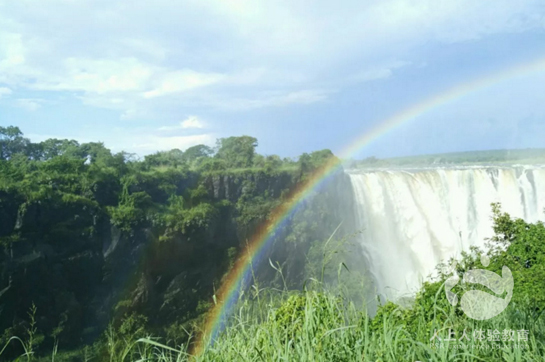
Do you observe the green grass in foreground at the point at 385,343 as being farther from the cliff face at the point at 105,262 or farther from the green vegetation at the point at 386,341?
the cliff face at the point at 105,262

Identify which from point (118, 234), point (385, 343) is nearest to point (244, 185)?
point (118, 234)

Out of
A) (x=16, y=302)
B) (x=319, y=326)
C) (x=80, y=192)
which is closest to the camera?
(x=319, y=326)

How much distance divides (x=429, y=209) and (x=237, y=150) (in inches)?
420

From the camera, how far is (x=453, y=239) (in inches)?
853

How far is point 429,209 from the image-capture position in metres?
21.5

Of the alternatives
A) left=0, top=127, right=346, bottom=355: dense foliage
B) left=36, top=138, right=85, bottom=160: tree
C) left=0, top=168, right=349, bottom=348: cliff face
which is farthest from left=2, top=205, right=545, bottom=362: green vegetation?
left=36, top=138, right=85, bottom=160: tree

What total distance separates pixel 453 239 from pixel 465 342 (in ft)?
70.4

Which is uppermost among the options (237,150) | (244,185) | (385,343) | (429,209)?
(237,150)

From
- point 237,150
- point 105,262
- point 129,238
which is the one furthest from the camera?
point 237,150

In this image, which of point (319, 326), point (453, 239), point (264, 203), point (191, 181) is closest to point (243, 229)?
point (264, 203)

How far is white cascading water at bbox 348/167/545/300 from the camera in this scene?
19.7 m

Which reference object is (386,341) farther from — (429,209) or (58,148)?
(58,148)

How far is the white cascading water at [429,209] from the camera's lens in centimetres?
1972

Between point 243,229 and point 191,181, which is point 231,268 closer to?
point 243,229
